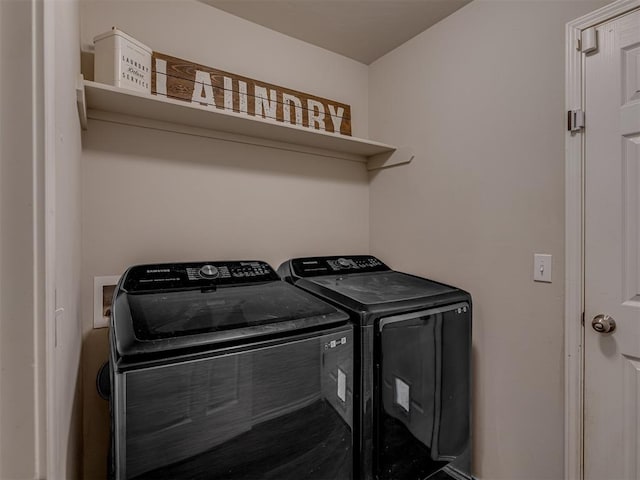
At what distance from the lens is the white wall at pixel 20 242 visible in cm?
48

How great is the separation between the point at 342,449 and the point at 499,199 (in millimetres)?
1326

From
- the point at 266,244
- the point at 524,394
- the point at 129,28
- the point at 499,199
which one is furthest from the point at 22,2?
the point at 524,394

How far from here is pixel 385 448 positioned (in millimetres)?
1365

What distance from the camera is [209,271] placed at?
5.19 feet

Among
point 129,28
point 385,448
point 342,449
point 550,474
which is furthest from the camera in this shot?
point 129,28

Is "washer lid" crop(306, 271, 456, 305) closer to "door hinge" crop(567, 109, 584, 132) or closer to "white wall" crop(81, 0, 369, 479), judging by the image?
"white wall" crop(81, 0, 369, 479)

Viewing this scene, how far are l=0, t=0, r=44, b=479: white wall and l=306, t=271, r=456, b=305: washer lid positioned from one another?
109 cm

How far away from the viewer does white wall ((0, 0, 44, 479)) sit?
0.48 metres

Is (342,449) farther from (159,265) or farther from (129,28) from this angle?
(129,28)

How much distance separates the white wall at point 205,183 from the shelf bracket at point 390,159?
10cm

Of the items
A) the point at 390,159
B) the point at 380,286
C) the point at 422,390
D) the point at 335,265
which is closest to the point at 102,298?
the point at 335,265

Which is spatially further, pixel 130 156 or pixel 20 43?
pixel 130 156

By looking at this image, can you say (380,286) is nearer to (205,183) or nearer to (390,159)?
(390,159)

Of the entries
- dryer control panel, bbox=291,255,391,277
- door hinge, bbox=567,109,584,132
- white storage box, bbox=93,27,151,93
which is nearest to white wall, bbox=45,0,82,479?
white storage box, bbox=93,27,151,93
